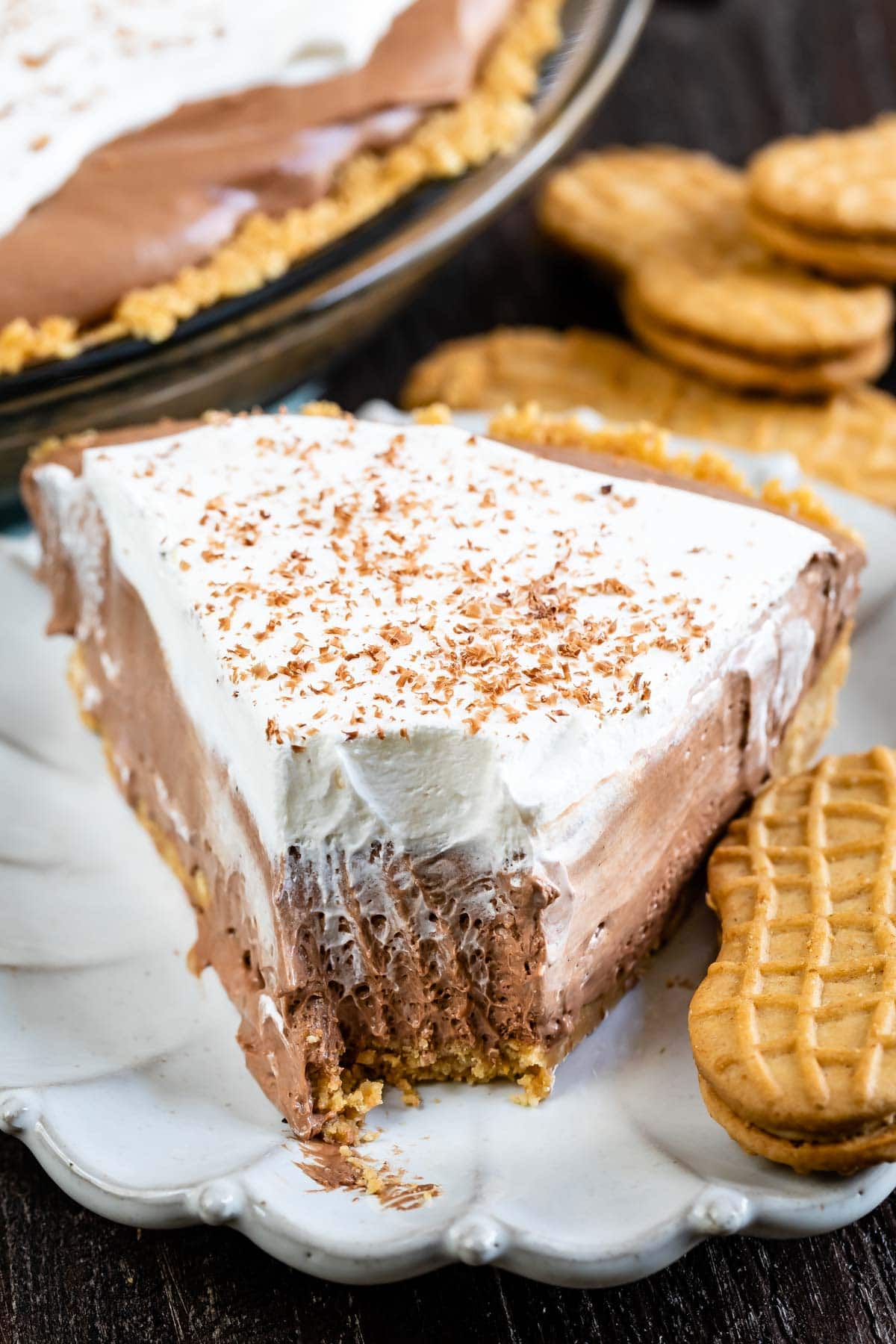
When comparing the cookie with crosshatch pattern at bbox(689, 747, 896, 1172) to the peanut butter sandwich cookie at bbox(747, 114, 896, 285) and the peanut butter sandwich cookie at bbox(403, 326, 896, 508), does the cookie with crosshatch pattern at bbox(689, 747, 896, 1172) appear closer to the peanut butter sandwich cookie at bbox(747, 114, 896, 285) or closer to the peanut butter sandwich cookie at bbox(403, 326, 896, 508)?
the peanut butter sandwich cookie at bbox(403, 326, 896, 508)

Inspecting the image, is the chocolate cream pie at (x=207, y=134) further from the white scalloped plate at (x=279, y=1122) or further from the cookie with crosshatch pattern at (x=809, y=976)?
the cookie with crosshatch pattern at (x=809, y=976)

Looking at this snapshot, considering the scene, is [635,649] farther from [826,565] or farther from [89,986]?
[89,986]

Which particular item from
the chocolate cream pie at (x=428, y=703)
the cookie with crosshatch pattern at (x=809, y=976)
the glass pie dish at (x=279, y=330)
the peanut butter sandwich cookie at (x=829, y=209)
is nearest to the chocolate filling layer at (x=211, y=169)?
the glass pie dish at (x=279, y=330)

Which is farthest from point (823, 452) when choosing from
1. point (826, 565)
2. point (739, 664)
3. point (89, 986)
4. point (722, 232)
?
point (89, 986)

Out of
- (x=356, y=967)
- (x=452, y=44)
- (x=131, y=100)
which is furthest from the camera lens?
(x=452, y=44)

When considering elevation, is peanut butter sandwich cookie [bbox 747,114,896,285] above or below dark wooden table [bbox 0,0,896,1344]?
above

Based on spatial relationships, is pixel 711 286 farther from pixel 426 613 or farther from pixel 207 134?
pixel 426 613

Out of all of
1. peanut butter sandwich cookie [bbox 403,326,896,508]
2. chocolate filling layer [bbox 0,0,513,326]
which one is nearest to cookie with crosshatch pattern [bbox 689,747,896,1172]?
peanut butter sandwich cookie [bbox 403,326,896,508]
